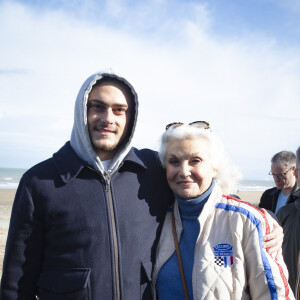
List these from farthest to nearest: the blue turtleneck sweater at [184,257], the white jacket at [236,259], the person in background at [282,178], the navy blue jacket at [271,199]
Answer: the navy blue jacket at [271,199] → the person in background at [282,178] → the blue turtleneck sweater at [184,257] → the white jacket at [236,259]

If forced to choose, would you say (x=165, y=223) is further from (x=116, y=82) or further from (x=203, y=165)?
(x=116, y=82)

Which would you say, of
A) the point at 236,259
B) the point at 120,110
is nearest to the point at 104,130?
the point at 120,110

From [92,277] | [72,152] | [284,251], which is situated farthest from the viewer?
[284,251]

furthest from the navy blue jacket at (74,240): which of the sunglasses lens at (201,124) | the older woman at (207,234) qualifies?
the sunglasses lens at (201,124)

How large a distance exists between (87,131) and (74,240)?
2.79 feet

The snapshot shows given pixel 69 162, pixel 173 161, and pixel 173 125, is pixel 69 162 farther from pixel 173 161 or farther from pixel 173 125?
pixel 173 125

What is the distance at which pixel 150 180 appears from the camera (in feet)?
8.89

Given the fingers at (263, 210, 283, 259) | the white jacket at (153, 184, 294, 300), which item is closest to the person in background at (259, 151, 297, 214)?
the fingers at (263, 210, 283, 259)

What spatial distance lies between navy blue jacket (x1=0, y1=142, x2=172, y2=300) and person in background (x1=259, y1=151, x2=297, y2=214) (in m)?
3.71

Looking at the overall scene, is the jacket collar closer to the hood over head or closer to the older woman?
the hood over head

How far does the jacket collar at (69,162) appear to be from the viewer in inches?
92.4

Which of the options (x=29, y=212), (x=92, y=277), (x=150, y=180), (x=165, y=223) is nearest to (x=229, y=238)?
(x=165, y=223)

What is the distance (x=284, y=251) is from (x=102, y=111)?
222cm

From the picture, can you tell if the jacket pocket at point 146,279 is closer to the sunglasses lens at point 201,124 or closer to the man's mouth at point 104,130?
the man's mouth at point 104,130
